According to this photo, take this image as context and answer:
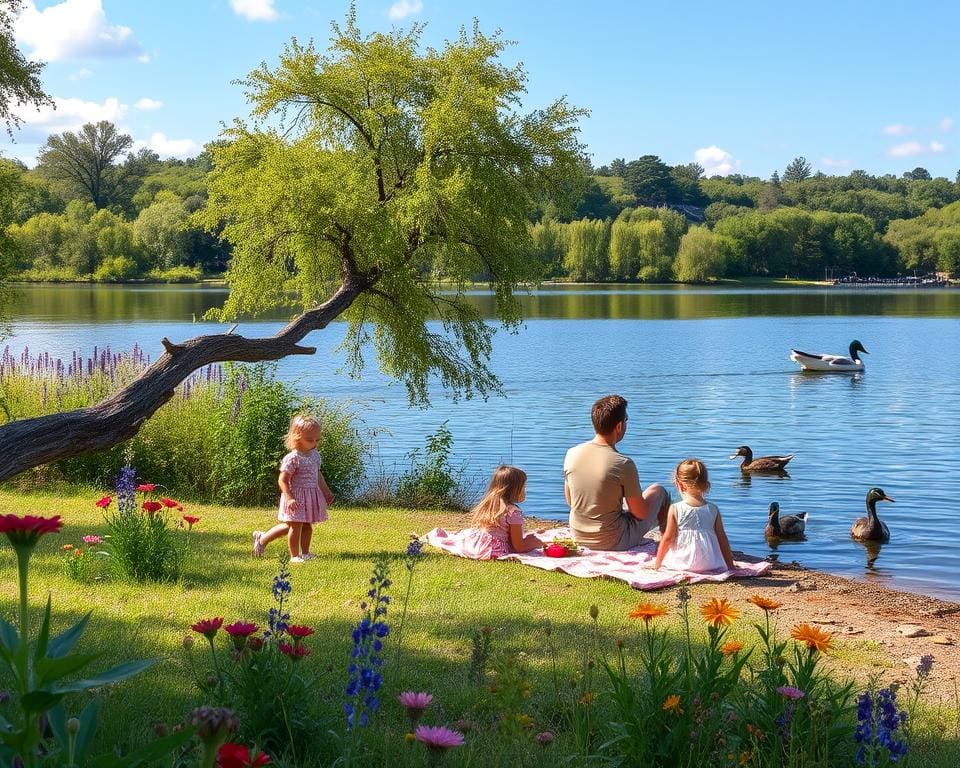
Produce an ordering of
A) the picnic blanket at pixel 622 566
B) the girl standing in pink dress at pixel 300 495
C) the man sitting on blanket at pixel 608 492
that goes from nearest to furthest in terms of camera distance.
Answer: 1. the picnic blanket at pixel 622 566
2. the girl standing in pink dress at pixel 300 495
3. the man sitting on blanket at pixel 608 492

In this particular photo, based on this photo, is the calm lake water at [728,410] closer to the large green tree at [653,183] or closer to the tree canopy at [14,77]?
the tree canopy at [14,77]

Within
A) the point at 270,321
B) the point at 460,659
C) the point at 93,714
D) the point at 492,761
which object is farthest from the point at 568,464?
the point at 270,321

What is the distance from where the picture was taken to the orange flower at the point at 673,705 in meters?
2.98

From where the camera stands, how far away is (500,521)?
328 inches

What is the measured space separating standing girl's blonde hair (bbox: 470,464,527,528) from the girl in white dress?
1.26 m

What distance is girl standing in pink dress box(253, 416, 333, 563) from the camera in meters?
7.83

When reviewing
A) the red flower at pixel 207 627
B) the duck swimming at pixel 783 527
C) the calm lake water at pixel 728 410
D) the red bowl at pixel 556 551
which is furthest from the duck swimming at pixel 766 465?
the red flower at pixel 207 627

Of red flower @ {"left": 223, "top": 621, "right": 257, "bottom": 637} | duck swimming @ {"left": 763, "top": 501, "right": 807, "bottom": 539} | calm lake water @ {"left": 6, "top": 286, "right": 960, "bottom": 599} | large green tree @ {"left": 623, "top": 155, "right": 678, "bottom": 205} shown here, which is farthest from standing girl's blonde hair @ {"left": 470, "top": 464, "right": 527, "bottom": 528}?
large green tree @ {"left": 623, "top": 155, "right": 678, "bottom": 205}

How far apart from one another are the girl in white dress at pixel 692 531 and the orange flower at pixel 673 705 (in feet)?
14.7

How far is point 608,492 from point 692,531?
2.78ft

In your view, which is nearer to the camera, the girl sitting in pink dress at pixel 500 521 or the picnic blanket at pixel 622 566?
the picnic blanket at pixel 622 566

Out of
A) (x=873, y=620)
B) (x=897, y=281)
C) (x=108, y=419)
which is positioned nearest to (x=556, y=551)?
(x=873, y=620)

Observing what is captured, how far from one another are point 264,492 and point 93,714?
8936 mm

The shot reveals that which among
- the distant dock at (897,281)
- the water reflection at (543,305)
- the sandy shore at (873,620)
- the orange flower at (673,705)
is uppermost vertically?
the distant dock at (897,281)
